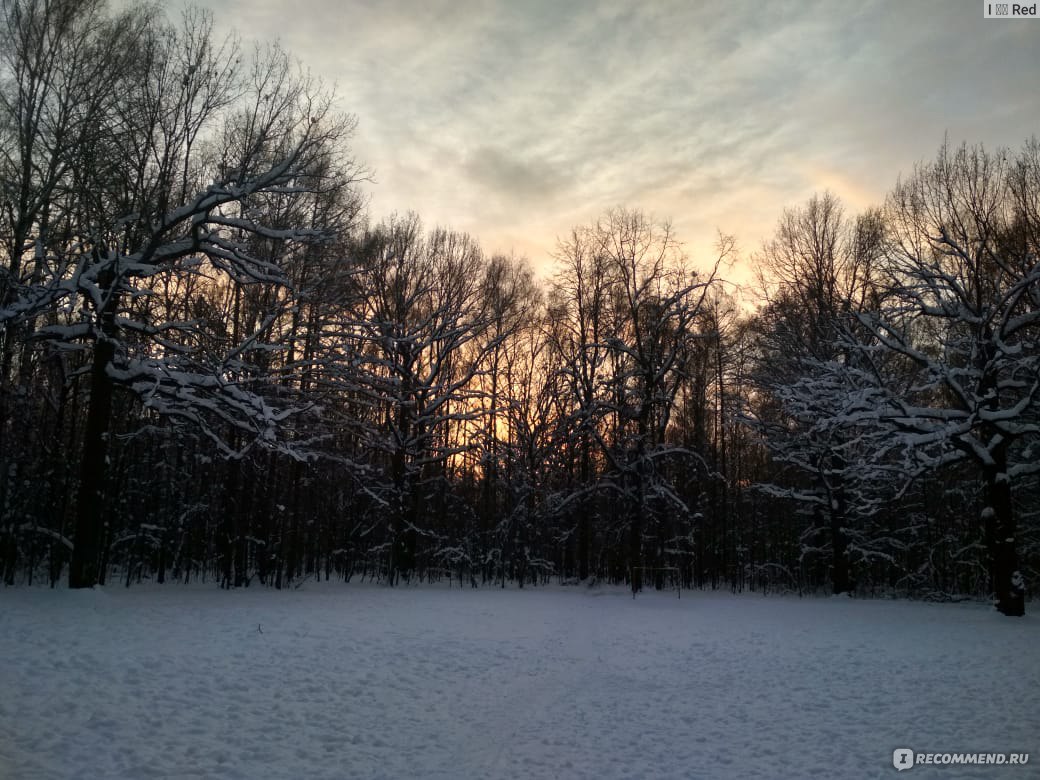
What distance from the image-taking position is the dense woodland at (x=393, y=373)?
13188 mm

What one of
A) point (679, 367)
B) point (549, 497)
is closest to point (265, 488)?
point (549, 497)

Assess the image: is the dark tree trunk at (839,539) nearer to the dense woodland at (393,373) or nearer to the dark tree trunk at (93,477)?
the dense woodland at (393,373)

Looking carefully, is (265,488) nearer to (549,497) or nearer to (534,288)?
(549,497)

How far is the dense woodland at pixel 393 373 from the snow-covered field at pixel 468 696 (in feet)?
13.6

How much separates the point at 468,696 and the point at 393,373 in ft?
57.9

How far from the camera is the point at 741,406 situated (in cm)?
2634

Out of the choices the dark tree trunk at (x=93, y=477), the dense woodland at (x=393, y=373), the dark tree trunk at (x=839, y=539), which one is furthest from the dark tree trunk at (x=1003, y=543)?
the dark tree trunk at (x=93, y=477)

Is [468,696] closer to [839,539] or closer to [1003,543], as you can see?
[1003,543]

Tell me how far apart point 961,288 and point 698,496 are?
1599 centimetres

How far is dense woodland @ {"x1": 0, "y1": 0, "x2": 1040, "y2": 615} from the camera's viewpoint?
1319cm

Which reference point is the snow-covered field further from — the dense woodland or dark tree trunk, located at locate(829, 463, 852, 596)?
dark tree trunk, located at locate(829, 463, 852, 596)

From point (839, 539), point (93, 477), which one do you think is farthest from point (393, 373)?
point (839, 539)

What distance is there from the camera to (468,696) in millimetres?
7992

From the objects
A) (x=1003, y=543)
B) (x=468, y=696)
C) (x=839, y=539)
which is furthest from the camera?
(x=839, y=539)
